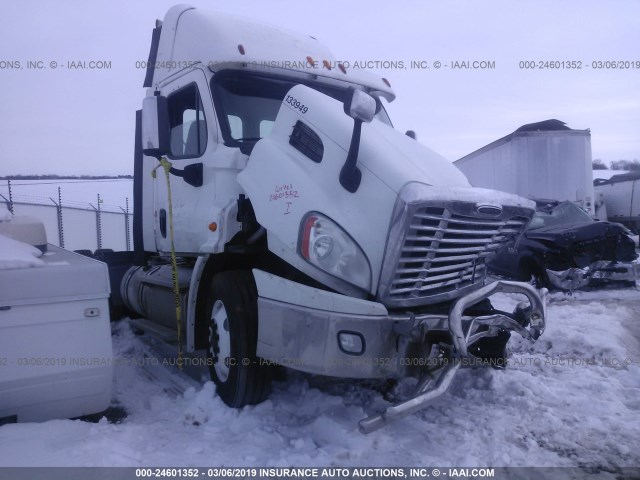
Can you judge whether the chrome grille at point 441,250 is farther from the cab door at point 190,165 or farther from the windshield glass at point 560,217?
the windshield glass at point 560,217

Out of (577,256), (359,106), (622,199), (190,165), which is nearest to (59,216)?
(190,165)

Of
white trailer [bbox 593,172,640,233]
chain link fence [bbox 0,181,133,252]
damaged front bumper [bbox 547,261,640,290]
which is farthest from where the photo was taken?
white trailer [bbox 593,172,640,233]

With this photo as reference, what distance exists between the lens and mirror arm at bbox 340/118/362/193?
328 centimetres

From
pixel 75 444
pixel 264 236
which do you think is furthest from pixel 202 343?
pixel 75 444

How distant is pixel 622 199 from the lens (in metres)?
22.1

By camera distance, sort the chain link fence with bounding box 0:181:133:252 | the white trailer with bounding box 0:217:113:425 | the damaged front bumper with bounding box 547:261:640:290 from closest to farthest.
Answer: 1. the white trailer with bounding box 0:217:113:425
2. the damaged front bumper with bounding box 547:261:640:290
3. the chain link fence with bounding box 0:181:133:252

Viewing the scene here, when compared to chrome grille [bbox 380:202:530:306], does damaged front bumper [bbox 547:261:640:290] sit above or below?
below

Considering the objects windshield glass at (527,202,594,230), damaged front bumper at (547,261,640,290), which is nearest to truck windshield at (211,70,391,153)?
damaged front bumper at (547,261,640,290)

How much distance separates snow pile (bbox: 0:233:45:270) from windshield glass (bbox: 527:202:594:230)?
29.9 ft

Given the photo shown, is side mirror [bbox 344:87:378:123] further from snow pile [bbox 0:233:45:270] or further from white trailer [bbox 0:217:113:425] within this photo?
snow pile [bbox 0:233:45:270]

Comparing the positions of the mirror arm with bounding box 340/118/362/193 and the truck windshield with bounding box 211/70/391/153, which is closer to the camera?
the mirror arm with bounding box 340/118/362/193

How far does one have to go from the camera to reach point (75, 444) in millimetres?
3172

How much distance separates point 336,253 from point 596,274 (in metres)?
7.44

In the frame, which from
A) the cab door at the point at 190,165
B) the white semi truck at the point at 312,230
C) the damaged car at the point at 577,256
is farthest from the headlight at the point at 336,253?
the damaged car at the point at 577,256
